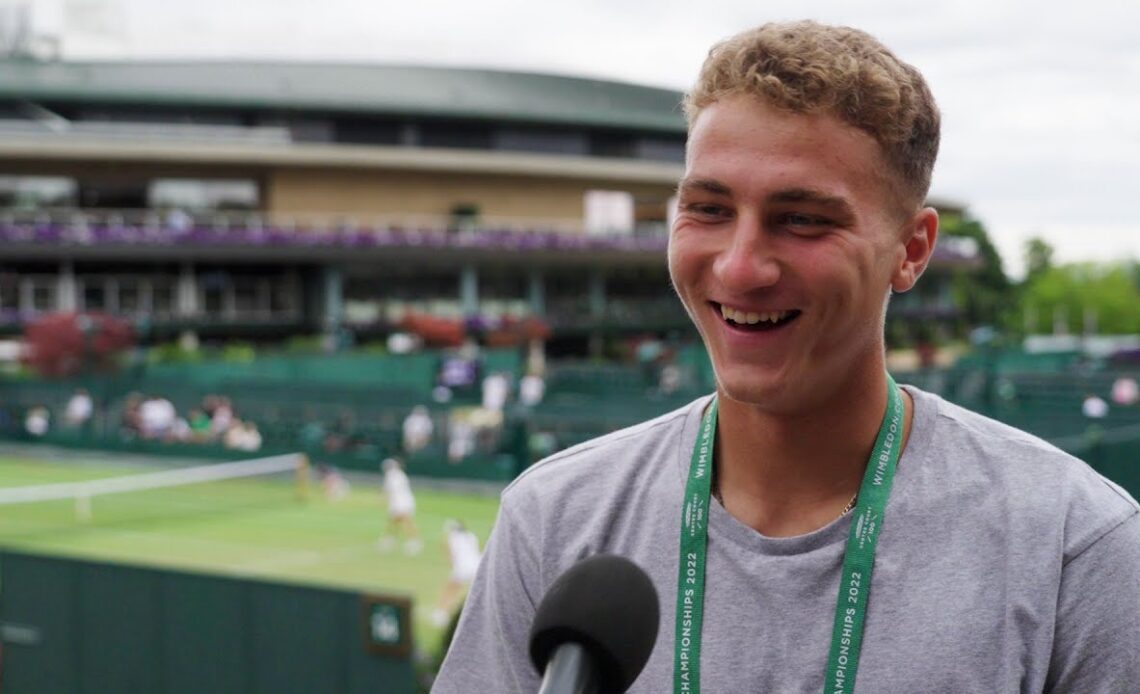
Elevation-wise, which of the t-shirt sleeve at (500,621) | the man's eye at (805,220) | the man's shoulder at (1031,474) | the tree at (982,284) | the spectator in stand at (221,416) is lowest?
the tree at (982,284)

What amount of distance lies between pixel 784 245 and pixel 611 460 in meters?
0.53

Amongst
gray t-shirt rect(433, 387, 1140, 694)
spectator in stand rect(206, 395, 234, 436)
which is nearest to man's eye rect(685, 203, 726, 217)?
gray t-shirt rect(433, 387, 1140, 694)

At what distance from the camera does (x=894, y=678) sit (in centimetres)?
214

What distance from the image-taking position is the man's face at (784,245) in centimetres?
222

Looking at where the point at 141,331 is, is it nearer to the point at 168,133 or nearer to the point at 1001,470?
the point at 168,133

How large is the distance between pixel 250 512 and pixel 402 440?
3252 millimetres

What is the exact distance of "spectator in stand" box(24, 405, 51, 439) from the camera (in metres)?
36.1

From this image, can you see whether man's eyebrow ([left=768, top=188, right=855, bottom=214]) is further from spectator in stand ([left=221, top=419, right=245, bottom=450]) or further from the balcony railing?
the balcony railing

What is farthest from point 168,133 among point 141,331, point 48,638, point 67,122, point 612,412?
point 48,638

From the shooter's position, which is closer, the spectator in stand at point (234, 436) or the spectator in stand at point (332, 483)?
the spectator in stand at point (332, 483)

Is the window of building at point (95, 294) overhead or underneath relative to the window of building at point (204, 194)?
underneath

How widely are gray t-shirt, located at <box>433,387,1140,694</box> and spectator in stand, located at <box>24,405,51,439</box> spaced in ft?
117

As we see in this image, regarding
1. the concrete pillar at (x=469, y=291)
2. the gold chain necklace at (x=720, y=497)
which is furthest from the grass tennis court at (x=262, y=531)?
the concrete pillar at (x=469, y=291)

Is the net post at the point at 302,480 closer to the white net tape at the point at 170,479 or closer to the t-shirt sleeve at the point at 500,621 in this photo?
the white net tape at the point at 170,479
